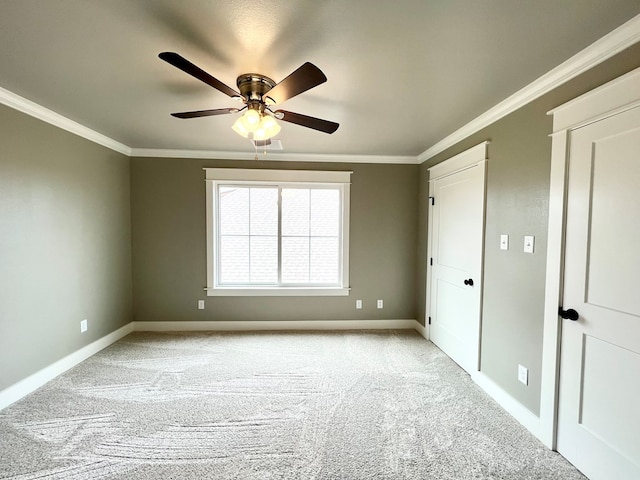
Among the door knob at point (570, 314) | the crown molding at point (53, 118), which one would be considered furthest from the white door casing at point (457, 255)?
the crown molding at point (53, 118)

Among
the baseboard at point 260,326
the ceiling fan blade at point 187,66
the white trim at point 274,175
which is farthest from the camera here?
the white trim at point 274,175

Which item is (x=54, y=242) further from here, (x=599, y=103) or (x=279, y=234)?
(x=599, y=103)

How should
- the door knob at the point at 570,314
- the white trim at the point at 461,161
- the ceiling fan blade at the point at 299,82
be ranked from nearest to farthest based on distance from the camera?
the ceiling fan blade at the point at 299,82
the door knob at the point at 570,314
the white trim at the point at 461,161

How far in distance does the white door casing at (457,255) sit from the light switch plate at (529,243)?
0.47m

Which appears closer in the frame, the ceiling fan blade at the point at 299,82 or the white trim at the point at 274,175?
the ceiling fan blade at the point at 299,82

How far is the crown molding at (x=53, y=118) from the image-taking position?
2100 mm

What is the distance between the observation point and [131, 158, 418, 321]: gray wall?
365cm

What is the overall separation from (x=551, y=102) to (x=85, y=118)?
3759 mm

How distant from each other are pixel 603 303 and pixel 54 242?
13.5ft

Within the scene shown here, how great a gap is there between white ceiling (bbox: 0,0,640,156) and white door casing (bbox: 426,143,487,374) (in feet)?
2.07

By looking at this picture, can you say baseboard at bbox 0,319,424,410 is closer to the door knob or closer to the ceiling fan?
the door knob

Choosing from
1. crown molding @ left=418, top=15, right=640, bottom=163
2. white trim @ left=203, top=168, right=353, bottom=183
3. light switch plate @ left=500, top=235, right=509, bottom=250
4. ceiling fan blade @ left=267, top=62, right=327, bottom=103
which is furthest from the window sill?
ceiling fan blade @ left=267, top=62, right=327, bottom=103

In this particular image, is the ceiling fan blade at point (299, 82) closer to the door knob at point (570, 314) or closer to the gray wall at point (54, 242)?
the door knob at point (570, 314)

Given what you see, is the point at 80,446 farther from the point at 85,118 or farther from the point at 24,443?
the point at 85,118
